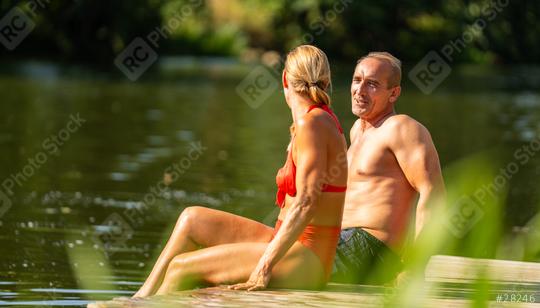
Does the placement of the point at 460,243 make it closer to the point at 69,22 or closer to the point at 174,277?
the point at 174,277

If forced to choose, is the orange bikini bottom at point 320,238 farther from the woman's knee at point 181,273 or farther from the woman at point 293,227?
the woman's knee at point 181,273

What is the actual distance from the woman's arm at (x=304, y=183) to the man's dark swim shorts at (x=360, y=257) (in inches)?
22.5

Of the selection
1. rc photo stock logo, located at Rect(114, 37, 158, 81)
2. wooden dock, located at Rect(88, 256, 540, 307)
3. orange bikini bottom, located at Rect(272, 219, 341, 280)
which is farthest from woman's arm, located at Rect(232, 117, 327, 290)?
rc photo stock logo, located at Rect(114, 37, 158, 81)

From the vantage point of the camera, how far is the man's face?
596cm

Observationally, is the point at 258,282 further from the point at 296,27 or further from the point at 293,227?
the point at 296,27

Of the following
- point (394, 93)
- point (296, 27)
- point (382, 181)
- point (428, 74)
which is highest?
point (296, 27)

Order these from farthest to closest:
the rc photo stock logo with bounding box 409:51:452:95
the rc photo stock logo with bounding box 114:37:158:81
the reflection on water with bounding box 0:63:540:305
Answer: the rc photo stock logo with bounding box 114:37:158:81
the rc photo stock logo with bounding box 409:51:452:95
the reflection on water with bounding box 0:63:540:305

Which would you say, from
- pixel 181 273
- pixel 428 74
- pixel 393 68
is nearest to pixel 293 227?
pixel 181 273

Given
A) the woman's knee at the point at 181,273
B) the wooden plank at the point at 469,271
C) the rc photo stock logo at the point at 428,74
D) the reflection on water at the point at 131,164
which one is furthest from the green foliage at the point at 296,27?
the woman's knee at the point at 181,273

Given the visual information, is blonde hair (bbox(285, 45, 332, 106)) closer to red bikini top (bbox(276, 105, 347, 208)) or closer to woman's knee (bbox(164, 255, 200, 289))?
red bikini top (bbox(276, 105, 347, 208))

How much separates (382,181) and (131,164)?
34.5ft

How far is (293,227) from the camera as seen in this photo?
5.29 metres

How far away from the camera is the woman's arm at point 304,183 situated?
17.3 ft

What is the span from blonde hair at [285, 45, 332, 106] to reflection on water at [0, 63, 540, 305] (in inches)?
47.8
